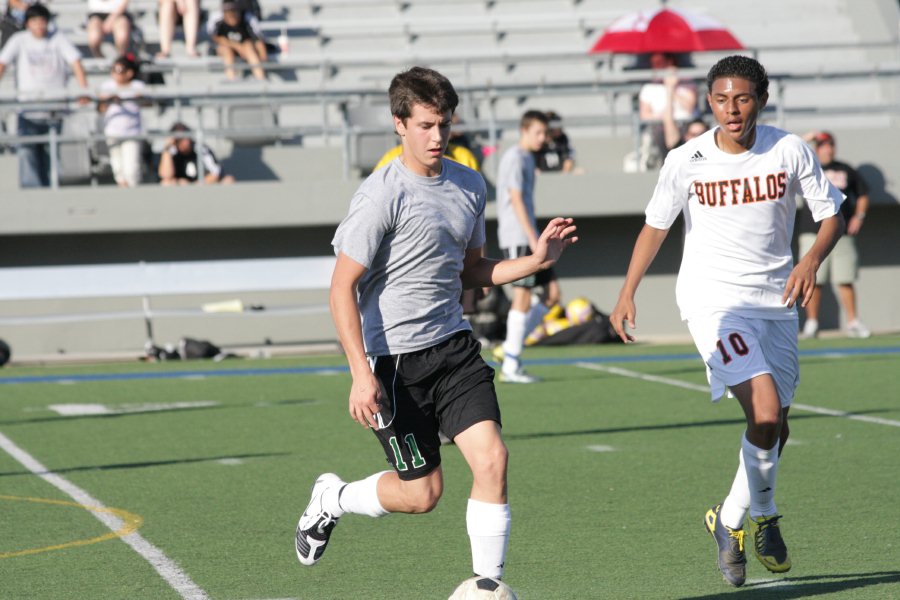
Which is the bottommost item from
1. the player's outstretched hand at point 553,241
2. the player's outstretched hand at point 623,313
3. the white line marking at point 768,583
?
the white line marking at point 768,583

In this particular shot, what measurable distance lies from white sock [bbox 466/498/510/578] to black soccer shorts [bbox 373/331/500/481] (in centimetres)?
32

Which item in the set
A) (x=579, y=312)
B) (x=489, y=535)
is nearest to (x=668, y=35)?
(x=579, y=312)

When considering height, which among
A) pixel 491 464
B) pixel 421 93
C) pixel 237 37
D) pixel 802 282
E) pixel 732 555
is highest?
pixel 237 37

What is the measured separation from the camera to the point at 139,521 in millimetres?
7344

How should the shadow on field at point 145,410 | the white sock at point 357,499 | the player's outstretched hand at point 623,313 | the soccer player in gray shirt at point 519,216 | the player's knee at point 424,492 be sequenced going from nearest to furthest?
1. the player's knee at point 424,492
2. the white sock at point 357,499
3. the player's outstretched hand at point 623,313
4. the shadow on field at point 145,410
5. the soccer player in gray shirt at point 519,216

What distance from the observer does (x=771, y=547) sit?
5766 mm

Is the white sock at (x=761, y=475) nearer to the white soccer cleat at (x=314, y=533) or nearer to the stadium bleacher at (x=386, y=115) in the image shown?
the white soccer cleat at (x=314, y=533)

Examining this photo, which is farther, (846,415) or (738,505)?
(846,415)

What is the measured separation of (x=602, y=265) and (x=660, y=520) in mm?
12731

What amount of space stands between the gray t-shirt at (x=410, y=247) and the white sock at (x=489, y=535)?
0.64 meters

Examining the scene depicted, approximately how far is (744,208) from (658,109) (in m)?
14.5

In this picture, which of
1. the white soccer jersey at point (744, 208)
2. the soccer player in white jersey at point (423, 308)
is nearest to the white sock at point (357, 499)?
the soccer player in white jersey at point (423, 308)

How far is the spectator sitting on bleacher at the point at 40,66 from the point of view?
753 inches

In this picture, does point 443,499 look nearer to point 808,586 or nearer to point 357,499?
point 357,499
